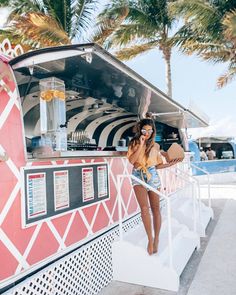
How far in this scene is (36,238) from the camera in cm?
289

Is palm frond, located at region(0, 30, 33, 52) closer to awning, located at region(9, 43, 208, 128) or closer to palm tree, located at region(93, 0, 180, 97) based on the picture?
palm tree, located at region(93, 0, 180, 97)

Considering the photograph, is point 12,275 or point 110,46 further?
point 110,46

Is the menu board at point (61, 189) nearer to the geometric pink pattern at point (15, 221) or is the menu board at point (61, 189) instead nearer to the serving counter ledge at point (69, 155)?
the geometric pink pattern at point (15, 221)

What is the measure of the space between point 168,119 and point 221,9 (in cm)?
858

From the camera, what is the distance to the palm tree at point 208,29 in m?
12.0

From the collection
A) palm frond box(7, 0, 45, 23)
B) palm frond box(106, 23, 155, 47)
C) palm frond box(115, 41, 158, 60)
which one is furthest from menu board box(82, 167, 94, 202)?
palm frond box(115, 41, 158, 60)

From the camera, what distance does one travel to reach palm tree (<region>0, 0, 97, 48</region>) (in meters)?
9.34

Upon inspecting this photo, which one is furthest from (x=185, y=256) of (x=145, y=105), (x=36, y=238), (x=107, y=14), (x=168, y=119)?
(x=107, y=14)

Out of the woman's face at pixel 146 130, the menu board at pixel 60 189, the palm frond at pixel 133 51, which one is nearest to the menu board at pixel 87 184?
the menu board at pixel 60 189

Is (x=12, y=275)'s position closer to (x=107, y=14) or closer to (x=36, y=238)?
(x=36, y=238)

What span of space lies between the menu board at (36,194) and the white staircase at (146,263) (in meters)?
1.20

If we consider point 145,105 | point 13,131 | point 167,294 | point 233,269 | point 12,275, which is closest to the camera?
point 12,275

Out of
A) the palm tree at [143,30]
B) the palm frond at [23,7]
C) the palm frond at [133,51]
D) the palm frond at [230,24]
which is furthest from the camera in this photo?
the palm frond at [133,51]

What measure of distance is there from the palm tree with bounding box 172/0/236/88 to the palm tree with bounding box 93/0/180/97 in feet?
2.06
